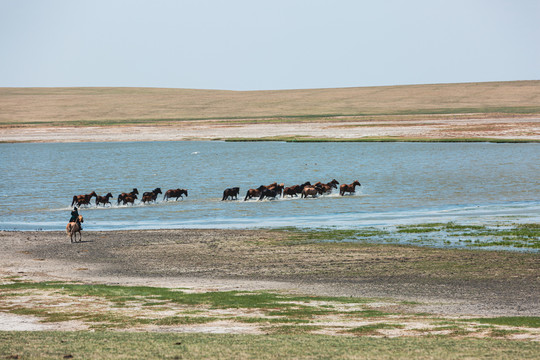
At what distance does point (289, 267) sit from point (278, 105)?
14333cm

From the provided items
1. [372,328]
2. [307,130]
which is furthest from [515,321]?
[307,130]

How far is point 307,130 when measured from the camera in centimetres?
10731

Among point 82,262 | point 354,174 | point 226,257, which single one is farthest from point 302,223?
point 354,174

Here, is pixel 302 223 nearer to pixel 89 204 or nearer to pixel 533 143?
pixel 89 204

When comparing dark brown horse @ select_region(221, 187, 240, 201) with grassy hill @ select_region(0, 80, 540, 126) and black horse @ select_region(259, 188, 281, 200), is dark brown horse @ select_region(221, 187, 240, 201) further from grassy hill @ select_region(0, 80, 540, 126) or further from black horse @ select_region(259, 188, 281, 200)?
grassy hill @ select_region(0, 80, 540, 126)

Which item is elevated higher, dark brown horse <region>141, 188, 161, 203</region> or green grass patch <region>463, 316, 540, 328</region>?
dark brown horse <region>141, 188, 161, 203</region>

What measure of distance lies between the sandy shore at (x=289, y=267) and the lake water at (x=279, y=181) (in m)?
5.50

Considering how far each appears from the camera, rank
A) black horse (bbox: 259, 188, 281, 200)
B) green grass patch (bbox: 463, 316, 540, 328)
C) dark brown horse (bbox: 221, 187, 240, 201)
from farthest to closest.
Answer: black horse (bbox: 259, 188, 281, 200), dark brown horse (bbox: 221, 187, 240, 201), green grass patch (bbox: 463, 316, 540, 328)

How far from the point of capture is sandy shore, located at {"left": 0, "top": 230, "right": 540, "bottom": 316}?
1767 centimetres

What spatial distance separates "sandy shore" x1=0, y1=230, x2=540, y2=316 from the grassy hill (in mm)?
101606

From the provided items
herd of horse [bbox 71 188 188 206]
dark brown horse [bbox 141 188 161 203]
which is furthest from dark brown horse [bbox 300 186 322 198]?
dark brown horse [bbox 141 188 161 203]

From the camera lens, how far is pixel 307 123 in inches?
4791

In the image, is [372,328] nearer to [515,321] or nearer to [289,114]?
[515,321]

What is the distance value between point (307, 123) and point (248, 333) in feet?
357
